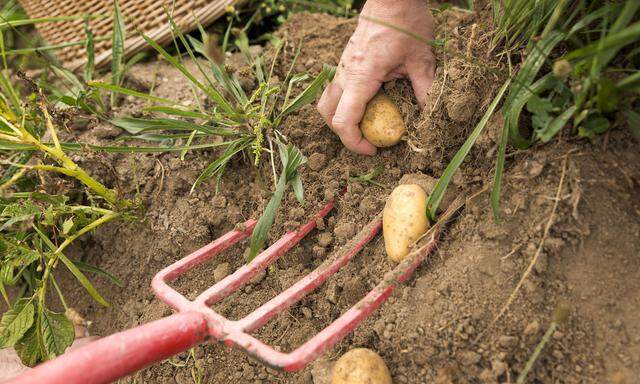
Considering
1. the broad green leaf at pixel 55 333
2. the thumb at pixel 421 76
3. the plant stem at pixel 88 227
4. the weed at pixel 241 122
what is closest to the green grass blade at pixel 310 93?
the weed at pixel 241 122

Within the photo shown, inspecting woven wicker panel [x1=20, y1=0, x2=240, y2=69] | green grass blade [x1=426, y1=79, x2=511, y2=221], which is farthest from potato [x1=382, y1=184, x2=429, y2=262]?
woven wicker panel [x1=20, y1=0, x2=240, y2=69]

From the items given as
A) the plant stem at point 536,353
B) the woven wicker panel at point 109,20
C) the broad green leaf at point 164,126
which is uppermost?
the woven wicker panel at point 109,20

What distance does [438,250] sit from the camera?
128cm

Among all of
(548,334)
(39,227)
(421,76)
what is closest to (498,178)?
(548,334)

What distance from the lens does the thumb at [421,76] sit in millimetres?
1472

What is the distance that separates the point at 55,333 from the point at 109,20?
142 cm

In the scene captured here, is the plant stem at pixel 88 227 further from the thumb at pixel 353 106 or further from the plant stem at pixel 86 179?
the thumb at pixel 353 106

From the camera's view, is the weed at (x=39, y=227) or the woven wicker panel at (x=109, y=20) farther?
the woven wicker panel at (x=109, y=20)

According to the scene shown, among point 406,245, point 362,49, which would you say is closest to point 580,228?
point 406,245

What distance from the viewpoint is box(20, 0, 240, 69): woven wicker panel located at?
221 centimetres

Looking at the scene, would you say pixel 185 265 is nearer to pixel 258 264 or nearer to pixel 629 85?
pixel 258 264

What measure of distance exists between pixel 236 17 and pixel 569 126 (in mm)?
1577

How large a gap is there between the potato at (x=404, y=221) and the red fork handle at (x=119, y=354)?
0.51 metres

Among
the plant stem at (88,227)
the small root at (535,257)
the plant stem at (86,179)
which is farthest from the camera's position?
the plant stem at (88,227)
